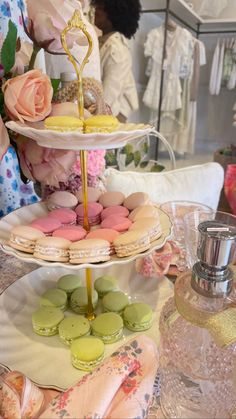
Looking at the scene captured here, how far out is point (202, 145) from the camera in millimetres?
3299

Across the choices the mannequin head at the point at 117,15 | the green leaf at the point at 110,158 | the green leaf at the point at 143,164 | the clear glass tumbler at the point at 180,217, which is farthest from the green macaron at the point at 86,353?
the mannequin head at the point at 117,15

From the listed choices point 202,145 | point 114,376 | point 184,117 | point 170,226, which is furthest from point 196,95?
point 114,376

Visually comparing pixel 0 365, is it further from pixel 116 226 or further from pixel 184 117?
pixel 184 117

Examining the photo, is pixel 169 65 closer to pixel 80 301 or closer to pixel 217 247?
pixel 80 301

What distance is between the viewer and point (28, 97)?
0.40 meters

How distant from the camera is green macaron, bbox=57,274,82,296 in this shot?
0.54 metres

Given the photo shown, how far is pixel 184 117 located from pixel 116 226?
9.01 ft

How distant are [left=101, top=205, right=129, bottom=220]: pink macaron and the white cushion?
0.82 ft

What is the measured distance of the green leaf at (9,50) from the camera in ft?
1.50

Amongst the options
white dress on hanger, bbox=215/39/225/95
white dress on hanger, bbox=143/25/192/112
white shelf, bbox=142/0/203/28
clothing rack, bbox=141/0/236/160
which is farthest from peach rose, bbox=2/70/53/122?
white dress on hanger, bbox=215/39/225/95

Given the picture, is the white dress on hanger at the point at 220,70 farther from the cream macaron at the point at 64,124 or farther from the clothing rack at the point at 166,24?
the cream macaron at the point at 64,124

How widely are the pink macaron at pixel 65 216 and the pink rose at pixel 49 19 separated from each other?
0.24m

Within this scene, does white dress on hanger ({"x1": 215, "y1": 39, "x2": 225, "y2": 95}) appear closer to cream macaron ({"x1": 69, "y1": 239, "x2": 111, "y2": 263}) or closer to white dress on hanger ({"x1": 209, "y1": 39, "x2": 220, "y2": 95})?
white dress on hanger ({"x1": 209, "y1": 39, "x2": 220, "y2": 95})

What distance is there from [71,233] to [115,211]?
0.09 meters
